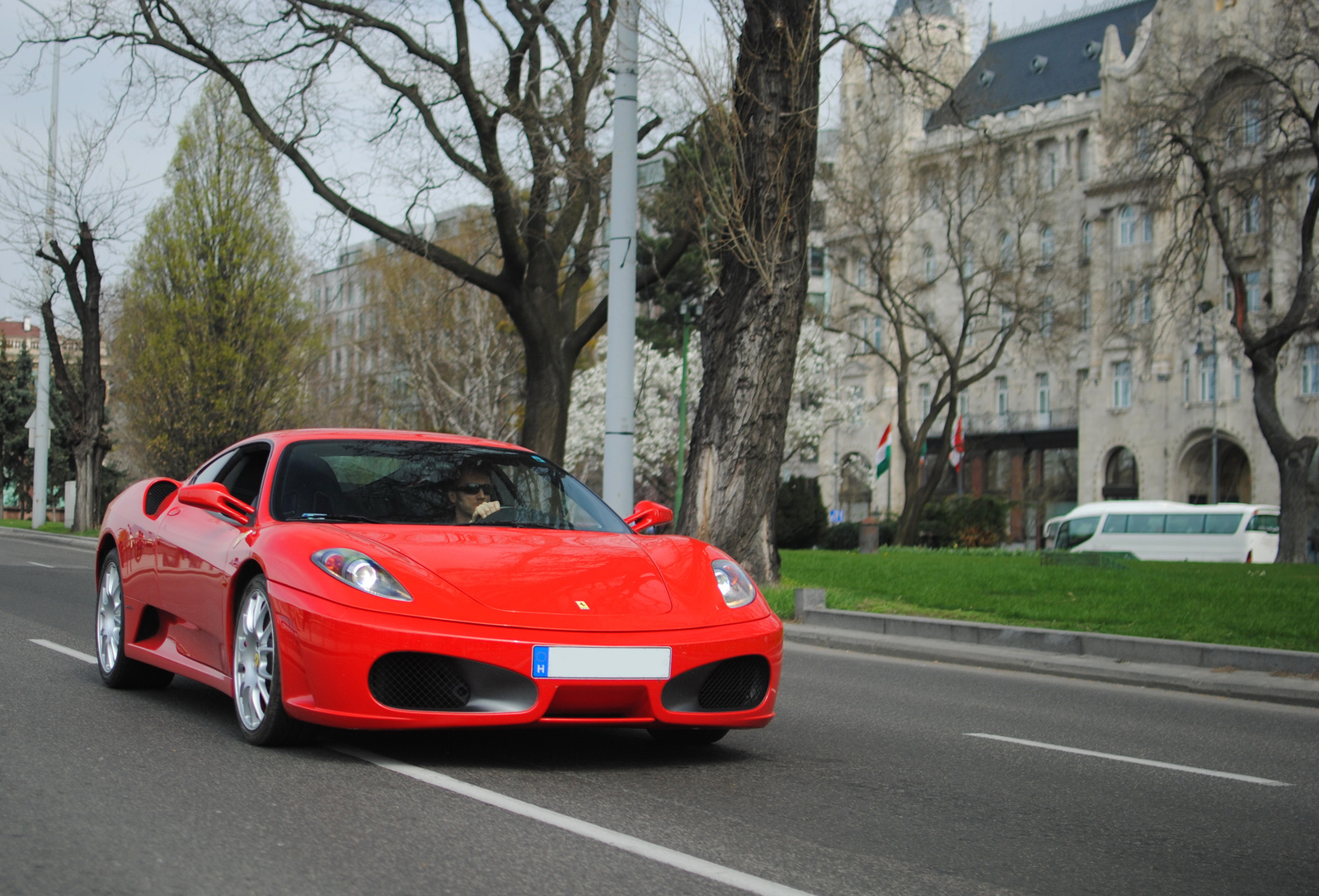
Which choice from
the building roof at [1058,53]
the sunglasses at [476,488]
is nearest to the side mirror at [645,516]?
the sunglasses at [476,488]

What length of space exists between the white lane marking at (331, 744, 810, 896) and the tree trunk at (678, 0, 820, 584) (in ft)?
35.5

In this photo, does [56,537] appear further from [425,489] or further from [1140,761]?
[1140,761]

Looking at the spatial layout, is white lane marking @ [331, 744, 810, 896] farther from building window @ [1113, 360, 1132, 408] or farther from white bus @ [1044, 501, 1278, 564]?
building window @ [1113, 360, 1132, 408]

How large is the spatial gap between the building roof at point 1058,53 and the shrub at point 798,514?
36.2 metres

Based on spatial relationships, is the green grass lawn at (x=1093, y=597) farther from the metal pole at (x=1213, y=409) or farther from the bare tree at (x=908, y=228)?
the metal pole at (x=1213, y=409)

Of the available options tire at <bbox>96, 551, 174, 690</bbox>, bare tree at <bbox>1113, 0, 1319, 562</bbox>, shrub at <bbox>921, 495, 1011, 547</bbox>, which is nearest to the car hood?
tire at <bbox>96, 551, 174, 690</bbox>

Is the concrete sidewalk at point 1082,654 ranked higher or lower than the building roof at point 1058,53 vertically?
lower

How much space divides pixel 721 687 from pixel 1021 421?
236 ft

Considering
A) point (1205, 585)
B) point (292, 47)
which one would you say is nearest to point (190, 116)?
point (292, 47)

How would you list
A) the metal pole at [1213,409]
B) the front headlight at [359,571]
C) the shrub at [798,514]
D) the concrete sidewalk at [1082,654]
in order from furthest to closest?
the metal pole at [1213,409] < the shrub at [798,514] < the concrete sidewalk at [1082,654] < the front headlight at [359,571]

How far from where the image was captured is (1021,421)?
75062 millimetres

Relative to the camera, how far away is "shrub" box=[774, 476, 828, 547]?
4562 cm

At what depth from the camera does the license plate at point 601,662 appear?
519 centimetres

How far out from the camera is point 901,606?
14977 millimetres
